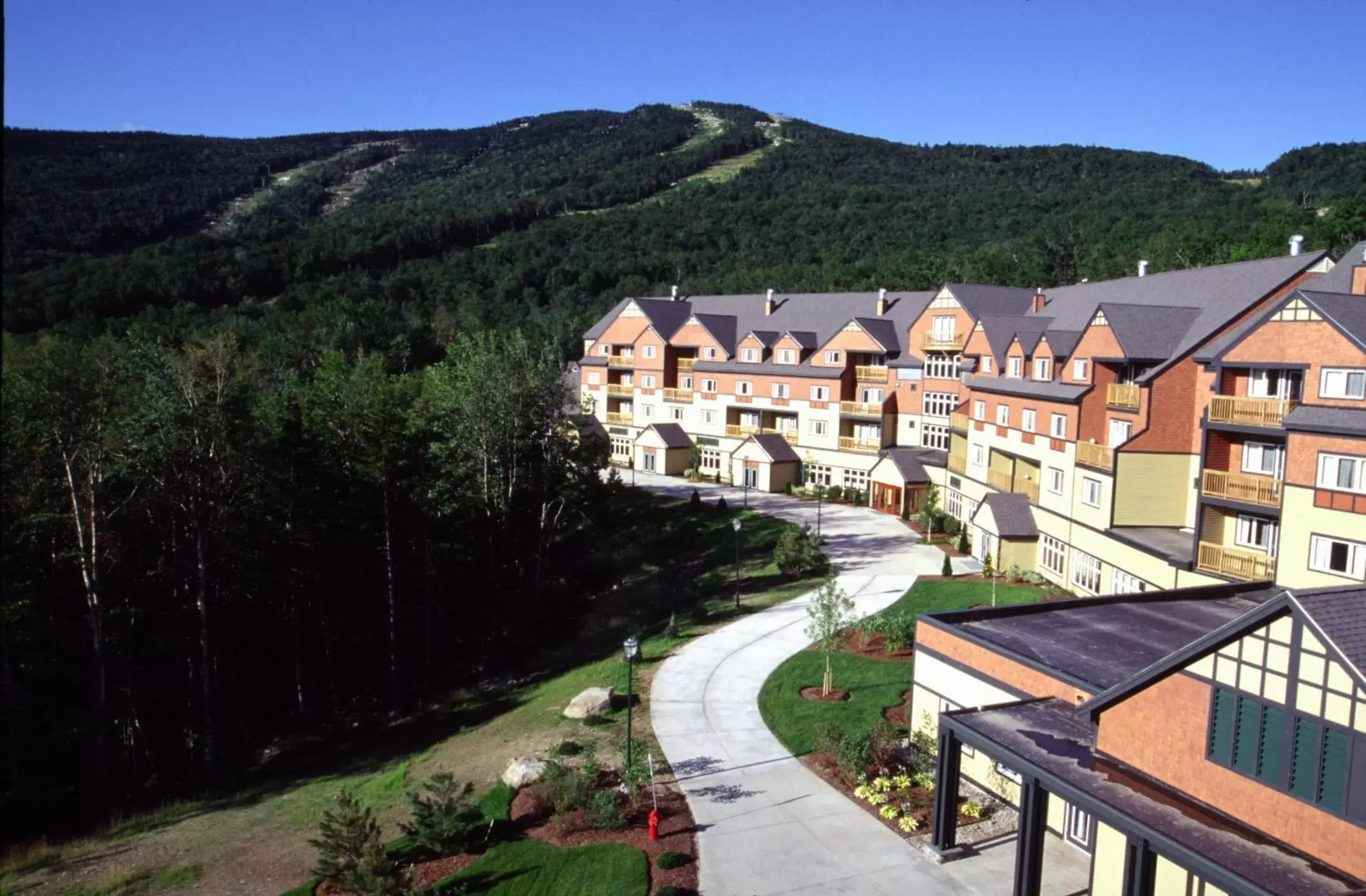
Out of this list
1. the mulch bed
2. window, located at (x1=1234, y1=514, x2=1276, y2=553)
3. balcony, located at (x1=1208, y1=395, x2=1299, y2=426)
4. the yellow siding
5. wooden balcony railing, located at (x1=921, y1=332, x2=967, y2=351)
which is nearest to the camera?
the mulch bed

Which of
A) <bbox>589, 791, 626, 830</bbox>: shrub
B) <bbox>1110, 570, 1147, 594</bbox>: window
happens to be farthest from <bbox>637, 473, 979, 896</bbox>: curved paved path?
<bbox>1110, 570, 1147, 594</bbox>: window

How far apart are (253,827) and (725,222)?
12050cm

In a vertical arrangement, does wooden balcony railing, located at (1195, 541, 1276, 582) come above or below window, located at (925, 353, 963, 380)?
below

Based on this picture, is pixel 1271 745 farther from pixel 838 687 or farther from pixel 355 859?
pixel 355 859

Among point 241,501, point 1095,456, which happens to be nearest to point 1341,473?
point 1095,456

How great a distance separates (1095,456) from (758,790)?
1763 centimetres

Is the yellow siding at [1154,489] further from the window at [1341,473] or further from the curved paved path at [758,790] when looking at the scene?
the curved paved path at [758,790]

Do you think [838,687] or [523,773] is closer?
[523,773]

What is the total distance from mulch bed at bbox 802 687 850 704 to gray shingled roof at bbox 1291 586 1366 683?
1313 centimetres

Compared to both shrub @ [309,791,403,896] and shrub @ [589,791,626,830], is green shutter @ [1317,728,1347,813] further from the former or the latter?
shrub @ [309,791,403,896]

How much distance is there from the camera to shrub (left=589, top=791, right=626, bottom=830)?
1761cm

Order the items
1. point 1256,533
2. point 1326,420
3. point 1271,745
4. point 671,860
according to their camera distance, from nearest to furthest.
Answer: point 1271,745, point 671,860, point 1326,420, point 1256,533

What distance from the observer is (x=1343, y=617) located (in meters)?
11.4

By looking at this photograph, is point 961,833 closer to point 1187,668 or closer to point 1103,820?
point 1103,820
